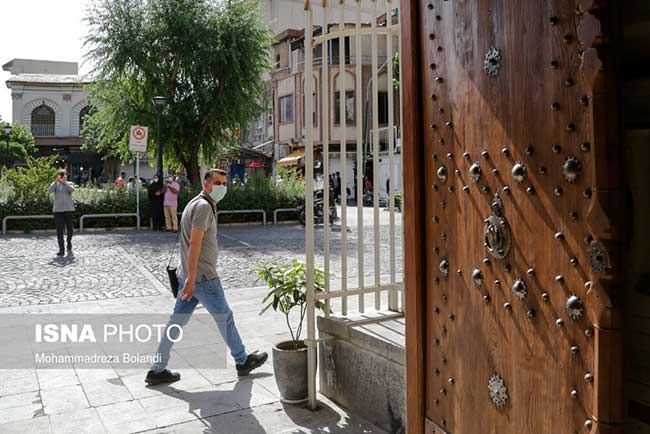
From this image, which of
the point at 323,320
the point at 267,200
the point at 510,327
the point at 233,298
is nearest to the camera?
the point at 510,327

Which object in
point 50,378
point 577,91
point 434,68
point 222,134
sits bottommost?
point 50,378

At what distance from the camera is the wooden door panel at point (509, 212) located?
1.67 metres

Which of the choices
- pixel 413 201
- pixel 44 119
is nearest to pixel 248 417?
pixel 413 201

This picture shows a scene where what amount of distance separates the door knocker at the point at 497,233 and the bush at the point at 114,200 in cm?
1745

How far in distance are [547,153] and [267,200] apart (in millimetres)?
18961

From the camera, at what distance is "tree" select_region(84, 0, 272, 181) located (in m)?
20.7

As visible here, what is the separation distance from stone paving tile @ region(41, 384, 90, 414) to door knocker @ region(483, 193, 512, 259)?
3720 mm

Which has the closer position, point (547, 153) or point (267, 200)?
point (547, 153)

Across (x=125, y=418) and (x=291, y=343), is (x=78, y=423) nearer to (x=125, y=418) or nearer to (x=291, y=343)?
(x=125, y=418)

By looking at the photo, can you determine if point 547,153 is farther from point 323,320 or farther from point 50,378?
point 50,378

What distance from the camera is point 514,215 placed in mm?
1891

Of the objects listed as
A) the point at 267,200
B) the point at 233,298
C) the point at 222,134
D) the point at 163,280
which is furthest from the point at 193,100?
the point at 233,298

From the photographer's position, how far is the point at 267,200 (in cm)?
2052

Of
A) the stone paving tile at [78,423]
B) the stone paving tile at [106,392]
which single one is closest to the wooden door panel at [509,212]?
the stone paving tile at [78,423]
